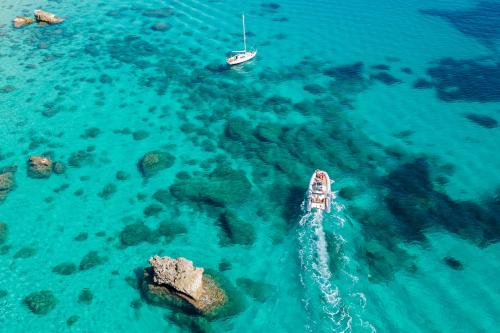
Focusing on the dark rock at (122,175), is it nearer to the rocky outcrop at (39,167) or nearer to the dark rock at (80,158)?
the dark rock at (80,158)

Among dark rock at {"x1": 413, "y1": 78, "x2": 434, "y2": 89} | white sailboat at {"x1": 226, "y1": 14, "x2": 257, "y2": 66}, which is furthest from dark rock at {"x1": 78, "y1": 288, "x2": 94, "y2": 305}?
dark rock at {"x1": 413, "y1": 78, "x2": 434, "y2": 89}

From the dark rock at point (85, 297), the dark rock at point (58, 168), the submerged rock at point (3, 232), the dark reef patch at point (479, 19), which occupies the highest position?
the dark reef patch at point (479, 19)

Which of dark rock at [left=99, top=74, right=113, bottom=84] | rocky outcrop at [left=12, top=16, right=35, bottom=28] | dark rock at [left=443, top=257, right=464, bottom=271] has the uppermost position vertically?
rocky outcrop at [left=12, top=16, right=35, bottom=28]

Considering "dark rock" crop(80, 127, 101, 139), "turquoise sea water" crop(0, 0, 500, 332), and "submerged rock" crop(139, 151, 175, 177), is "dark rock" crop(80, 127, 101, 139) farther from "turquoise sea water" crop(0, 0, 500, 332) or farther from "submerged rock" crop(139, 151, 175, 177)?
"submerged rock" crop(139, 151, 175, 177)

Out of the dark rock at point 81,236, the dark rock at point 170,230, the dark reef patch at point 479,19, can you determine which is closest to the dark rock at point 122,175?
the dark rock at point 81,236

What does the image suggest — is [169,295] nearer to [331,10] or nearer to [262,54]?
[262,54]

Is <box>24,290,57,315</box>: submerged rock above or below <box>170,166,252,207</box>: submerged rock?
below

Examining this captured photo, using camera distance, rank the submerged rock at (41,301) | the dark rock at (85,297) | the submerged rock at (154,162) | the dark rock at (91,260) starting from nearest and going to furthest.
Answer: the submerged rock at (41,301), the dark rock at (85,297), the dark rock at (91,260), the submerged rock at (154,162)
